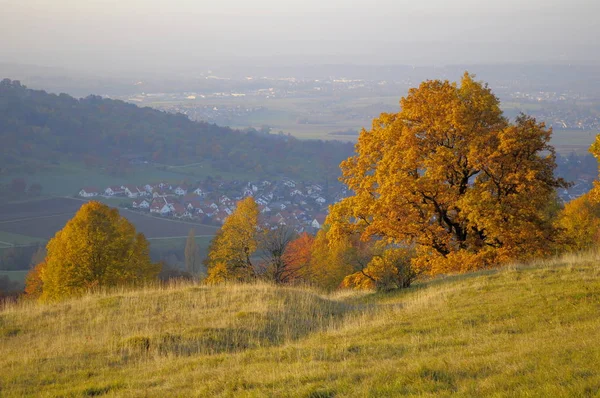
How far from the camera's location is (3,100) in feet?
654

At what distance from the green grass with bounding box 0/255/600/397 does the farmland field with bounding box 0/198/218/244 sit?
272 feet

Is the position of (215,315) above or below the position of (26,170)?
above

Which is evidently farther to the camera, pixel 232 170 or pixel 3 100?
pixel 3 100

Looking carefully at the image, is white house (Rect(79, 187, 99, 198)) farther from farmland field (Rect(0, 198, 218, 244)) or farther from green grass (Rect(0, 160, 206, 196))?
farmland field (Rect(0, 198, 218, 244))

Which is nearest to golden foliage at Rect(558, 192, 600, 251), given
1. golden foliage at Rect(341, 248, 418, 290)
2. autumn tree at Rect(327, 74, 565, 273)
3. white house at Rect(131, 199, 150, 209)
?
autumn tree at Rect(327, 74, 565, 273)

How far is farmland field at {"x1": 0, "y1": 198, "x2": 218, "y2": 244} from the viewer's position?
9589 cm

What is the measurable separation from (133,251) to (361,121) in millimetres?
164480

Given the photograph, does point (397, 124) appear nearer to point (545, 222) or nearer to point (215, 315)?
point (545, 222)

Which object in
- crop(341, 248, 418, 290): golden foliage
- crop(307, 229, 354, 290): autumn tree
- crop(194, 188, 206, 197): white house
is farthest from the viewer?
crop(194, 188, 206, 197): white house

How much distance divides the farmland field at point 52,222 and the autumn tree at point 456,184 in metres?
78.4

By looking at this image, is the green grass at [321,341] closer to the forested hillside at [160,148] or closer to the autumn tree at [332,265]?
the autumn tree at [332,265]

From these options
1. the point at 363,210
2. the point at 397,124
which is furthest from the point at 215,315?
the point at 397,124

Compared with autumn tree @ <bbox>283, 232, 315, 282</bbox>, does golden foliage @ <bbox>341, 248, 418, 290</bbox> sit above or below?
above

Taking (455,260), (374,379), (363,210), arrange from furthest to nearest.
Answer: (363,210), (455,260), (374,379)
